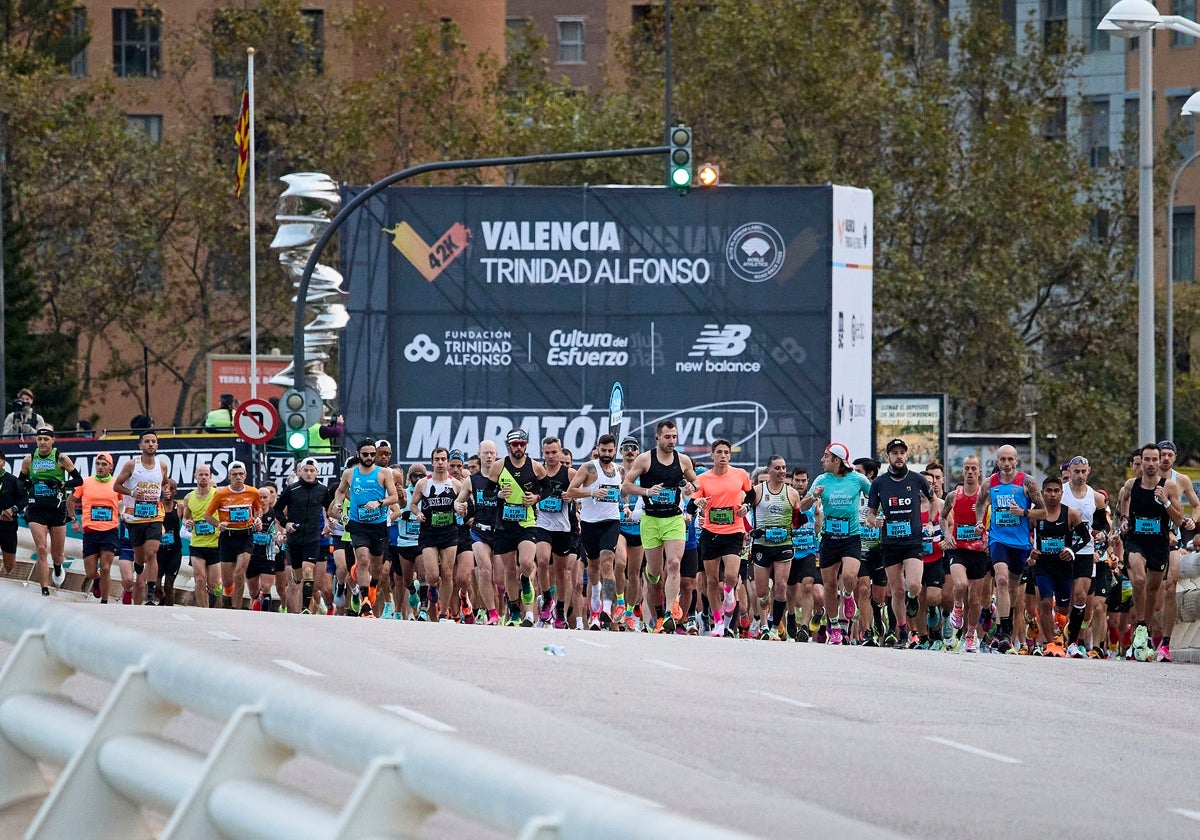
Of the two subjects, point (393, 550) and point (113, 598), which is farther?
point (113, 598)

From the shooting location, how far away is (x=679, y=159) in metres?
24.5

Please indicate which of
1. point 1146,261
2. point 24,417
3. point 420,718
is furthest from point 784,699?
point 24,417

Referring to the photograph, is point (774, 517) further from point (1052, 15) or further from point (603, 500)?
point (1052, 15)

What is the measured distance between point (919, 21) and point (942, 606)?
31701 millimetres

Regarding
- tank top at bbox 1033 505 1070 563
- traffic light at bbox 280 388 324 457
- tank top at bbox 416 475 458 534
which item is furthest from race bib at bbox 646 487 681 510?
traffic light at bbox 280 388 324 457

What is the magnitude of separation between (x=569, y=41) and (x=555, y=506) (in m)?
56.6

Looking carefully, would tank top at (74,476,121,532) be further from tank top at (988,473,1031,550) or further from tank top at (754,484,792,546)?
tank top at (988,473,1031,550)

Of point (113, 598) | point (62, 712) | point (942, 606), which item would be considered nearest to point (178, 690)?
point (62, 712)

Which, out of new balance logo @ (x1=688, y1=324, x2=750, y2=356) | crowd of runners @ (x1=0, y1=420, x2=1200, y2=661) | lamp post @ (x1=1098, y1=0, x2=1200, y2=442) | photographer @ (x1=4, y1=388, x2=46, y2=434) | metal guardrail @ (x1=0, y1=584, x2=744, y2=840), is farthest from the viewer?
photographer @ (x1=4, y1=388, x2=46, y2=434)

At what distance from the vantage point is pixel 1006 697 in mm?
13188

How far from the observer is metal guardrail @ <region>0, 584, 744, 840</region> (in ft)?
12.6

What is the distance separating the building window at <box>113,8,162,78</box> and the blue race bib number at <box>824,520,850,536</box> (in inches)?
1820

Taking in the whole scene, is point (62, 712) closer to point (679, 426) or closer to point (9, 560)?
point (9, 560)

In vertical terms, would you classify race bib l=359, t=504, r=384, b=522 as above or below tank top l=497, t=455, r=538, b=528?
below
